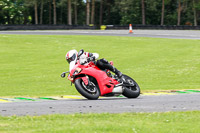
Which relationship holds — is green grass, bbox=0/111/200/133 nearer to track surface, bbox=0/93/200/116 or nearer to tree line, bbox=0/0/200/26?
track surface, bbox=0/93/200/116

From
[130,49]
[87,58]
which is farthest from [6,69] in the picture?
[87,58]

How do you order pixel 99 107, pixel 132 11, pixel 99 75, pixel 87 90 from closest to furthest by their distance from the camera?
pixel 99 107 → pixel 87 90 → pixel 99 75 → pixel 132 11

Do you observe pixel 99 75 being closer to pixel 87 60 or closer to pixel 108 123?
pixel 87 60

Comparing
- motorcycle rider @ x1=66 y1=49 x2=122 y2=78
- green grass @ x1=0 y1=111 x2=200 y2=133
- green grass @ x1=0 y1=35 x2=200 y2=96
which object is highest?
motorcycle rider @ x1=66 y1=49 x2=122 y2=78

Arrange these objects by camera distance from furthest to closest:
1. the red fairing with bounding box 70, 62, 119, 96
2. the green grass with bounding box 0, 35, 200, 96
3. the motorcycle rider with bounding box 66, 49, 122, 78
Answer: the green grass with bounding box 0, 35, 200, 96, the motorcycle rider with bounding box 66, 49, 122, 78, the red fairing with bounding box 70, 62, 119, 96

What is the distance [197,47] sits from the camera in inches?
1093

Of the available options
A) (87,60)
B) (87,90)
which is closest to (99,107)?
(87,90)

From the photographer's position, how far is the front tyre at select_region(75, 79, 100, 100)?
921cm

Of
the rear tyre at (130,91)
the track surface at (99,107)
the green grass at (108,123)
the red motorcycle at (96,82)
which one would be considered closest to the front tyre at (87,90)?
the red motorcycle at (96,82)

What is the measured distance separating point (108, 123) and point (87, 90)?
315 centimetres

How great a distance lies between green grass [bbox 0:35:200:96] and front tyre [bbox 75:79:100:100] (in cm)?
378

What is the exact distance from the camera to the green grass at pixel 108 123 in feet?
18.8

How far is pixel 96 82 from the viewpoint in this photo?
9.63 metres

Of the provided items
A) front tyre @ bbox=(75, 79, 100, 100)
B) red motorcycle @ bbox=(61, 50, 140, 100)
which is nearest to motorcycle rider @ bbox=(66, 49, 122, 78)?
red motorcycle @ bbox=(61, 50, 140, 100)
